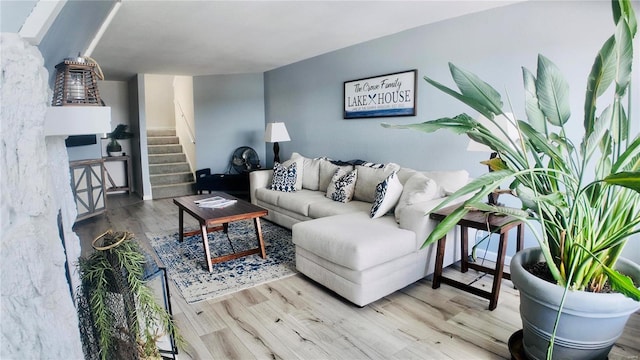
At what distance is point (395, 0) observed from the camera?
2.85 meters

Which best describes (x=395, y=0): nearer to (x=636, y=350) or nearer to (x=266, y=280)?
(x=266, y=280)


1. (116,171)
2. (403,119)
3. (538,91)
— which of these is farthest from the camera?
(116,171)

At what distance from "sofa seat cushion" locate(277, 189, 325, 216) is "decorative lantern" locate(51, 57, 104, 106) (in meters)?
2.55

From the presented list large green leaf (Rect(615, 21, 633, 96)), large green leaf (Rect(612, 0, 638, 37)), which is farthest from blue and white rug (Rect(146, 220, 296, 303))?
large green leaf (Rect(612, 0, 638, 37))

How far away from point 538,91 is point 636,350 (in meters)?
1.60

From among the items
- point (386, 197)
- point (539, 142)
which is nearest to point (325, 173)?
point (386, 197)

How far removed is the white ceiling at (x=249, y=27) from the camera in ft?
9.57

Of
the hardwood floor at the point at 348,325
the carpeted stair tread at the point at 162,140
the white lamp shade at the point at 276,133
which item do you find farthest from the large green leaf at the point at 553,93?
the carpeted stair tread at the point at 162,140

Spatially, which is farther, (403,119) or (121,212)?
(121,212)

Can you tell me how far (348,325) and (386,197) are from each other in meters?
1.16

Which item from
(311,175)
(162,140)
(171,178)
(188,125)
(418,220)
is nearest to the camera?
(418,220)

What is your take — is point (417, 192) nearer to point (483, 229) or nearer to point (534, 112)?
point (483, 229)

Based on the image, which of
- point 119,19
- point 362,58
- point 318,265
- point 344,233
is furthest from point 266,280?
point 362,58

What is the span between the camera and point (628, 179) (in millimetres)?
1168
